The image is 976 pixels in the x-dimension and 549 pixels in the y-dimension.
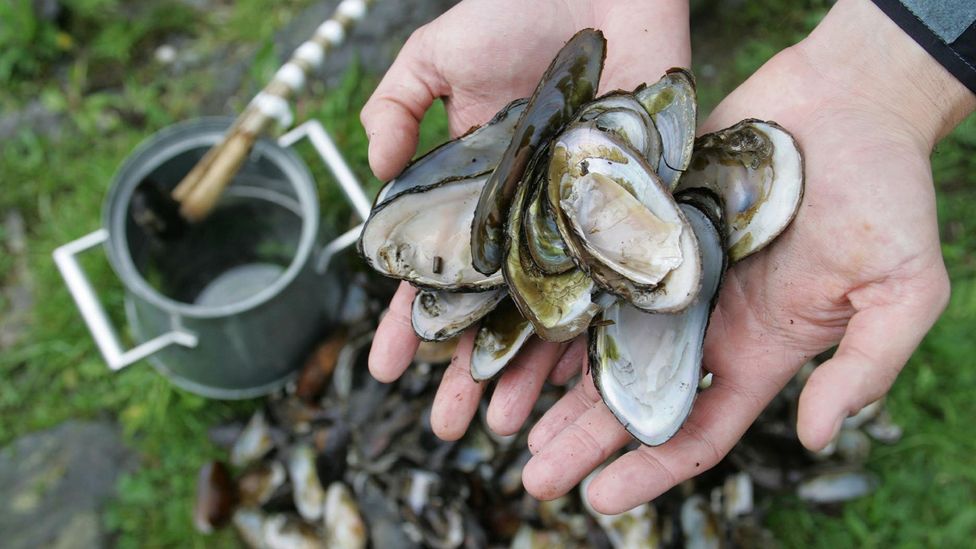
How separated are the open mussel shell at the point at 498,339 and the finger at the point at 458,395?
0.16ft

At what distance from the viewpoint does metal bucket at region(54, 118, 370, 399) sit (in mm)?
2156

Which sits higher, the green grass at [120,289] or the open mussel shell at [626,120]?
the open mussel shell at [626,120]

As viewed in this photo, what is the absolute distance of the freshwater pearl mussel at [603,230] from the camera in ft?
4.87

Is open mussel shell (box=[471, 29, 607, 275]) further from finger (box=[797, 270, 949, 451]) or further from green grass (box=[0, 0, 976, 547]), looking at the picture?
green grass (box=[0, 0, 976, 547])

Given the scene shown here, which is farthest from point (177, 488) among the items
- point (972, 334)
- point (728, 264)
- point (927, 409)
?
point (972, 334)

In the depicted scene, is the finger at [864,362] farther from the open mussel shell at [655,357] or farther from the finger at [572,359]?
the finger at [572,359]

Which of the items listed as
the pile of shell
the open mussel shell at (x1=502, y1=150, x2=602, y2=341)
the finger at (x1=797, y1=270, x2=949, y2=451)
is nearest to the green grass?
the pile of shell

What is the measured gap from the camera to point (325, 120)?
2.95 meters

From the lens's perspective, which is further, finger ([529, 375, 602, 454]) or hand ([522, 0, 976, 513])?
finger ([529, 375, 602, 454])

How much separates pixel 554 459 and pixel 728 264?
51cm

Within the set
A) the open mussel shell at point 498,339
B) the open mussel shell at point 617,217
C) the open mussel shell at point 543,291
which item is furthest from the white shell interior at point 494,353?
the open mussel shell at point 617,217

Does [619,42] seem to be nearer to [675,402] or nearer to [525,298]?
[525,298]

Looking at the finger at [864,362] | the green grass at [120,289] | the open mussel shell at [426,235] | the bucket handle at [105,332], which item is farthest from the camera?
the green grass at [120,289]

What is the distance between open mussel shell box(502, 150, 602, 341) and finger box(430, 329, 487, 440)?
0.23 meters
